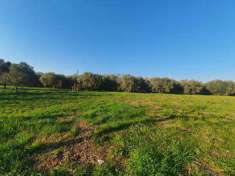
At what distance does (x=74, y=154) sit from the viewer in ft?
14.2

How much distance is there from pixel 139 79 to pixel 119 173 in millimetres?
63728

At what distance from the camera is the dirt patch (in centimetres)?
395

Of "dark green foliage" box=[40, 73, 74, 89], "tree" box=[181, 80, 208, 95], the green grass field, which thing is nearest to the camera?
the green grass field

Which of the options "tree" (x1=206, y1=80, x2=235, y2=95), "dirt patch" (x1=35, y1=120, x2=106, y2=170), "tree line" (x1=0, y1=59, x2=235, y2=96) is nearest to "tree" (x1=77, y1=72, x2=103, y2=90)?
"tree line" (x1=0, y1=59, x2=235, y2=96)

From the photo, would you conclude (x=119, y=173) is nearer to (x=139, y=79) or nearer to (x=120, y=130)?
(x=120, y=130)

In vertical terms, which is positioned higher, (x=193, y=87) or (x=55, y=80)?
(x=55, y=80)

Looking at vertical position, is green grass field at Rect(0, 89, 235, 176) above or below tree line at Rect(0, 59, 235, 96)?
below

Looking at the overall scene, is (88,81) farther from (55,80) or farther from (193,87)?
(193,87)

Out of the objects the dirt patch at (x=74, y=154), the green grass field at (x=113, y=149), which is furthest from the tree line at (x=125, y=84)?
the dirt patch at (x=74, y=154)

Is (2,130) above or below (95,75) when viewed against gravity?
below

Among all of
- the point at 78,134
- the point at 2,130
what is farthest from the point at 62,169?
the point at 2,130

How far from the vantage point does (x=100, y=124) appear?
22.2 feet

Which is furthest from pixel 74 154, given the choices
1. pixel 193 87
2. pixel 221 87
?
pixel 221 87

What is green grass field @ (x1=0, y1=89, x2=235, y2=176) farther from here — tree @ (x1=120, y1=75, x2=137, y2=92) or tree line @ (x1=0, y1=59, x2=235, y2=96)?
tree @ (x1=120, y1=75, x2=137, y2=92)
